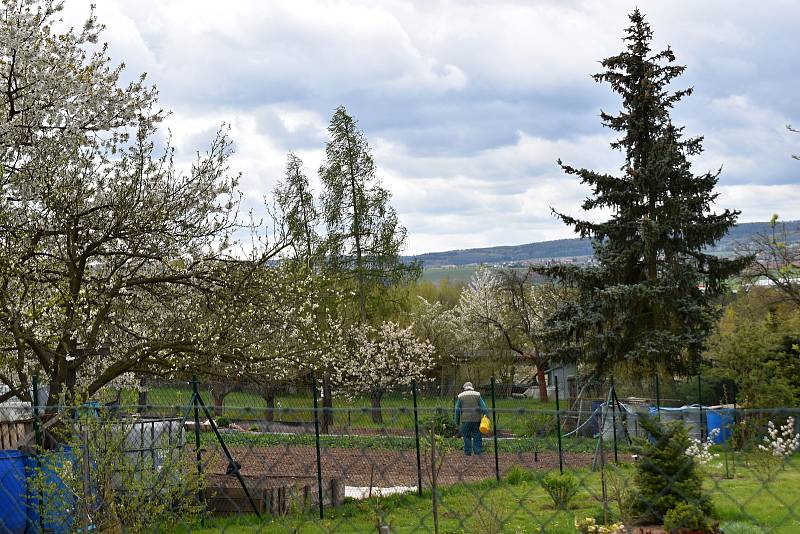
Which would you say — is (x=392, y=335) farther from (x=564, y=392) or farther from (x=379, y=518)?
(x=379, y=518)

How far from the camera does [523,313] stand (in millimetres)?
39031

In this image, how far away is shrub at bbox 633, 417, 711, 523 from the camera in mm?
7902

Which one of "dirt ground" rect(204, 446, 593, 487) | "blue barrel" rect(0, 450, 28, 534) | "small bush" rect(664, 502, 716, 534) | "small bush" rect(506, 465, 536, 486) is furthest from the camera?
"dirt ground" rect(204, 446, 593, 487)

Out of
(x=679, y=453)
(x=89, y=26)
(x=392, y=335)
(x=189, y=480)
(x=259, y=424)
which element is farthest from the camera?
(x=392, y=335)

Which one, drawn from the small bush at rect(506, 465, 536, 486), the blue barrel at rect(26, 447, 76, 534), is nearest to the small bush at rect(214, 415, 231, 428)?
the small bush at rect(506, 465, 536, 486)

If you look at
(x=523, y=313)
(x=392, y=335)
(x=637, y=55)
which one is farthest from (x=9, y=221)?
(x=523, y=313)

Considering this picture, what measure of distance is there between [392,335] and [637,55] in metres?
14.1

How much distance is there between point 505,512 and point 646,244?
1598cm

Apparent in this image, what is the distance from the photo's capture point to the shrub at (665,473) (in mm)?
7902

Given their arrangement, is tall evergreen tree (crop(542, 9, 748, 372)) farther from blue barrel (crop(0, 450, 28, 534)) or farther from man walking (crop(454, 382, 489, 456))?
blue barrel (crop(0, 450, 28, 534))

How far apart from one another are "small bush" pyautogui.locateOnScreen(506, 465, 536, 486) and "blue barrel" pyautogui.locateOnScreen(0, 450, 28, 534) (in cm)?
679

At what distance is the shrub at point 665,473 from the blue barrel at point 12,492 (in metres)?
6.07

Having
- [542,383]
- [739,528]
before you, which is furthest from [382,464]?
[542,383]

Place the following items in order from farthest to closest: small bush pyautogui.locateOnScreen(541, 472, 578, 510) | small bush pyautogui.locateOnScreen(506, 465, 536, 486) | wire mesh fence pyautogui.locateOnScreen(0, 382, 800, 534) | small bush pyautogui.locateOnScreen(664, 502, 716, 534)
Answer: small bush pyautogui.locateOnScreen(506, 465, 536, 486) → small bush pyautogui.locateOnScreen(541, 472, 578, 510) → small bush pyautogui.locateOnScreen(664, 502, 716, 534) → wire mesh fence pyautogui.locateOnScreen(0, 382, 800, 534)
